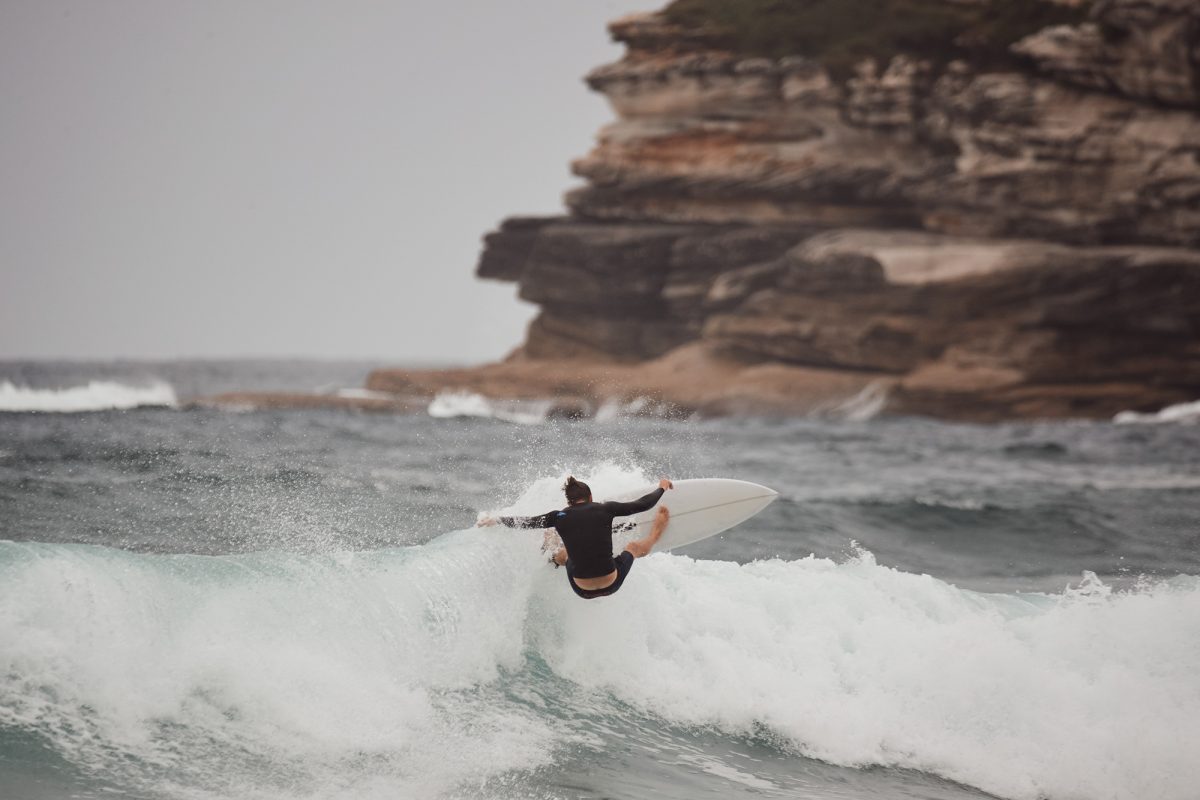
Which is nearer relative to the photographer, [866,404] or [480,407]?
[866,404]

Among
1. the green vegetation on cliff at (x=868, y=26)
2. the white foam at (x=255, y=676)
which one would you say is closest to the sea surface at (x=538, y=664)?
the white foam at (x=255, y=676)

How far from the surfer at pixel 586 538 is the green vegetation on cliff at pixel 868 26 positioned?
36.1m

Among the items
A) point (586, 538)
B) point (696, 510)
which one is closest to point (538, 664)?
point (586, 538)

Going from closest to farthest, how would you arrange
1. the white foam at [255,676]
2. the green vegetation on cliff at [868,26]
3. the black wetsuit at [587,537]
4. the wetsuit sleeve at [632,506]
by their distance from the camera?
the white foam at [255,676], the black wetsuit at [587,537], the wetsuit sleeve at [632,506], the green vegetation on cliff at [868,26]

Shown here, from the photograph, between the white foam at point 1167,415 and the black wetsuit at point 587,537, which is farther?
the white foam at point 1167,415

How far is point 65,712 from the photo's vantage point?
655cm

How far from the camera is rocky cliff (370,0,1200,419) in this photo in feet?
115

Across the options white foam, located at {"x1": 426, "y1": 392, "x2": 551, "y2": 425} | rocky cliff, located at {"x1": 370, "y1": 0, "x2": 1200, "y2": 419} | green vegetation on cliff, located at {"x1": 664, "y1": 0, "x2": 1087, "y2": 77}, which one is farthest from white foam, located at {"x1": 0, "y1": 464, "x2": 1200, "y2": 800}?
green vegetation on cliff, located at {"x1": 664, "y1": 0, "x2": 1087, "y2": 77}

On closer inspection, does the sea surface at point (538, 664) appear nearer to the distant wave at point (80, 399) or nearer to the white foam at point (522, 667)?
the white foam at point (522, 667)

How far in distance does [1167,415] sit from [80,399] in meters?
33.2

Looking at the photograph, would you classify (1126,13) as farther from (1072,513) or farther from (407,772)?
(407,772)

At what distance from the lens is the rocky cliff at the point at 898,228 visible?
1377 inches

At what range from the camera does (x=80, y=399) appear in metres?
31.7

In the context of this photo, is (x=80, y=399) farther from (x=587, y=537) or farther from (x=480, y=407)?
(x=587, y=537)
